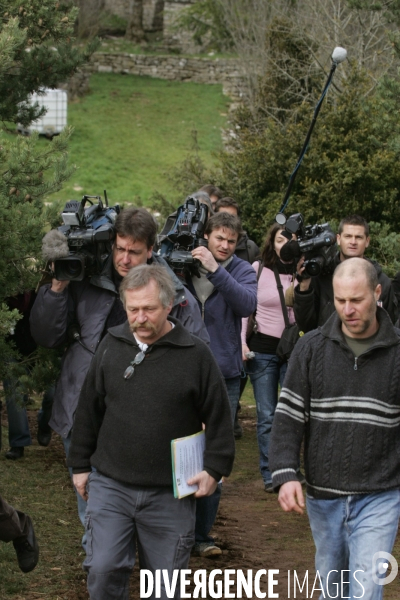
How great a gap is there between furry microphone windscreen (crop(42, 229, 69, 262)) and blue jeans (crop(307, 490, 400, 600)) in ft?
6.07

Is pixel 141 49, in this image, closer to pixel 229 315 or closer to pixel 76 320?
pixel 229 315

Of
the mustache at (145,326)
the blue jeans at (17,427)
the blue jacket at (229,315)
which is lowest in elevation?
the blue jeans at (17,427)

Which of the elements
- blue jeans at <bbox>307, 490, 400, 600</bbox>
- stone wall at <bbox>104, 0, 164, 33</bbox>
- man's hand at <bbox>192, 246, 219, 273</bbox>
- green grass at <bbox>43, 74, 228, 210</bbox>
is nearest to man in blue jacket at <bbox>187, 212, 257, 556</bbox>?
man's hand at <bbox>192, 246, 219, 273</bbox>

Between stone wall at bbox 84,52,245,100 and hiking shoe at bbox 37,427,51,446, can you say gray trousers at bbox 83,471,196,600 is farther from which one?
stone wall at bbox 84,52,245,100

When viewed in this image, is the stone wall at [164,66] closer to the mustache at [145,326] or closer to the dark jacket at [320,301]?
the dark jacket at [320,301]

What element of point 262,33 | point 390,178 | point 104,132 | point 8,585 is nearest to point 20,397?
point 8,585

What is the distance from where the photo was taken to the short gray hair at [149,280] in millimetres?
4406

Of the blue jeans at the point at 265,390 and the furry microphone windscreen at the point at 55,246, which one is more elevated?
the furry microphone windscreen at the point at 55,246

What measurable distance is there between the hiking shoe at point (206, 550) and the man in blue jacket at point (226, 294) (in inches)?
38.6

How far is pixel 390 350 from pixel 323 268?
2.48 metres

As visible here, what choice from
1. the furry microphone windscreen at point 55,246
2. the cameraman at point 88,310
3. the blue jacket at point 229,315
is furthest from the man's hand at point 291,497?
the blue jacket at point 229,315

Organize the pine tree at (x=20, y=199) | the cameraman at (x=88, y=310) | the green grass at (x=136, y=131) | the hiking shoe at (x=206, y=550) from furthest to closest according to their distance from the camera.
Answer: the green grass at (x=136, y=131) < the hiking shoe at (x=206, y=550) < the pine tree at (x=20, y=199) < the cameraman at (x=88, y=310)

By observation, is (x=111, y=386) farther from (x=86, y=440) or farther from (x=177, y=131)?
(x=177, y=131)

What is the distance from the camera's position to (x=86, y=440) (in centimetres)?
455
